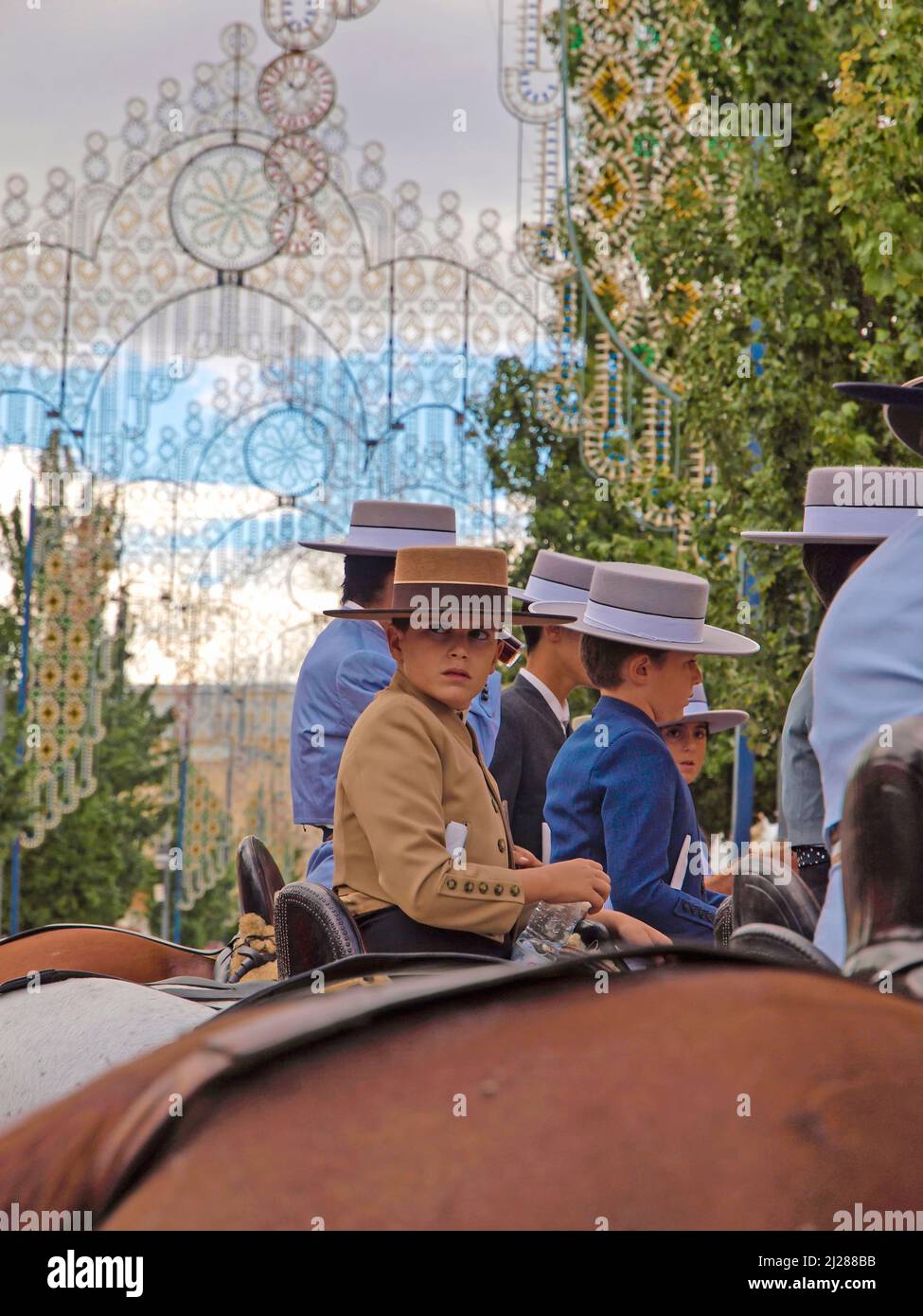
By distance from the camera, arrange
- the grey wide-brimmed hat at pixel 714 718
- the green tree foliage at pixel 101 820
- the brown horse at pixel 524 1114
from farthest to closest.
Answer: the green tree foliage at pixel 101 820
the grey wide-brimmed hat at pixel 714 718
the brown horse at pixel 524 1114

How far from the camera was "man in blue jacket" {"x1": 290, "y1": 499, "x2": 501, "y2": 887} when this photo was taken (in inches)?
187

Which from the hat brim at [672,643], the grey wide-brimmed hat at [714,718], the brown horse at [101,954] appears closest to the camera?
the hat brim at [672,643]

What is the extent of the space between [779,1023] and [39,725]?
13.6 meters

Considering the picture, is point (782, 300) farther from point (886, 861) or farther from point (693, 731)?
point (886, 861)

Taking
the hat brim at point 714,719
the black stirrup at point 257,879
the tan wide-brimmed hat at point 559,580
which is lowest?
the black stirrup at point 257,879

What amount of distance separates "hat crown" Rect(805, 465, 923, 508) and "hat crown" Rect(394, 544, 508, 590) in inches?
28.7

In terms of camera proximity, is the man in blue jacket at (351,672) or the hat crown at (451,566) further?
Answer: the man in blue jacket at (351,672)

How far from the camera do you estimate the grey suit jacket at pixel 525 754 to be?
16.0ft

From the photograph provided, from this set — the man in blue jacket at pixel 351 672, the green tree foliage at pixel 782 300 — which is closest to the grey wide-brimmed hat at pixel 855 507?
the man in blue jacket at pixel 351 672

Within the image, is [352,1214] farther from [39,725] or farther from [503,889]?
[39,725]

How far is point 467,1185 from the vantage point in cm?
158

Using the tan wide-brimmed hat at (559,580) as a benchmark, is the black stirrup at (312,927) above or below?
below

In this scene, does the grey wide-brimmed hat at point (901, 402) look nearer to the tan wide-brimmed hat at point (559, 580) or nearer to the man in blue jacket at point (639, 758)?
the man in blue jacket at point (639, 758)

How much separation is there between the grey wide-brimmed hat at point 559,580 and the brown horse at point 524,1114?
3.76 m
